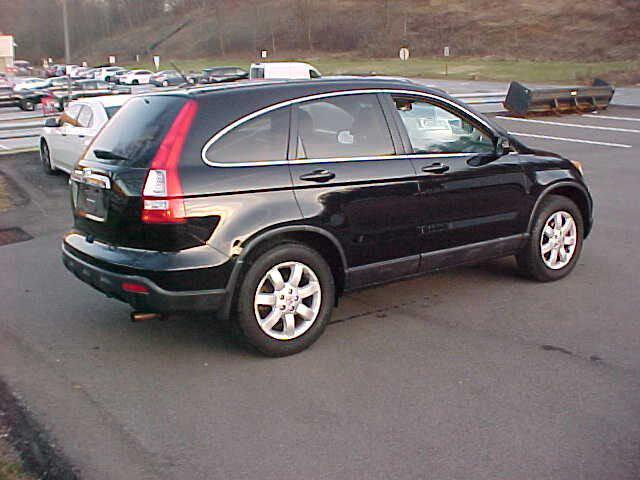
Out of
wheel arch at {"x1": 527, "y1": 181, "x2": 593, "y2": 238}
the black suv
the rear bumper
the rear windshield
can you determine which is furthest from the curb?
wheel arch at {"x1": 527, "y1": 181, "x2": 593, "y2": 238}

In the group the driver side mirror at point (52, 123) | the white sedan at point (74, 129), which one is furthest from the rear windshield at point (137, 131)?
the driver side mirror at point (52, 123)

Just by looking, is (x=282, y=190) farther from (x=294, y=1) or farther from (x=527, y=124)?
(x=294, y=1)

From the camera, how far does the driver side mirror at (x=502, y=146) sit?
610cm

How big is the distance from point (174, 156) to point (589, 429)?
9.29 feet

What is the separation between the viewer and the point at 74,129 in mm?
12109

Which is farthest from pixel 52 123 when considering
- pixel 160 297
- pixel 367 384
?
pixel 367 384

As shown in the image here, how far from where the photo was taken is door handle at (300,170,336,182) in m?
5.04

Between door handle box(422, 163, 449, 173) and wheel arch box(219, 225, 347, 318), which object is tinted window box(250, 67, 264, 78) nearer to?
door handle box(422, 163, 449, 173)

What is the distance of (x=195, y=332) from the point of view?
556 cm

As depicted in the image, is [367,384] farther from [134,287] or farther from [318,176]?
[134,287]

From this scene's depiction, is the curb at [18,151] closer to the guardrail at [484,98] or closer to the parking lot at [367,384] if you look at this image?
the parking lot at [367,384]

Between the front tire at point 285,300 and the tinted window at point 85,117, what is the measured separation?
7.74m

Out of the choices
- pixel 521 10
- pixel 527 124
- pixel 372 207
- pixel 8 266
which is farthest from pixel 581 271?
pixel 521 10

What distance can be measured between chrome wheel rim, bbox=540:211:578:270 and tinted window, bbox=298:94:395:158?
1878mm
